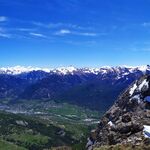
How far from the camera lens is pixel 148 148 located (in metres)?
138

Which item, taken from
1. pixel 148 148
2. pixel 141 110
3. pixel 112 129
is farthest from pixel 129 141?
pixel 141 110

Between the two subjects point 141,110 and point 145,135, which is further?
point 141,110

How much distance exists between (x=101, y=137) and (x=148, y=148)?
5466 centimetres

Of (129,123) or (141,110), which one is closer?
(129,123)

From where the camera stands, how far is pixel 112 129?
596ft

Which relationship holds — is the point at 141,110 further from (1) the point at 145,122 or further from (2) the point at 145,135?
(2) the point at 145,135

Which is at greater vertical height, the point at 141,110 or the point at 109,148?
the point at 141,110

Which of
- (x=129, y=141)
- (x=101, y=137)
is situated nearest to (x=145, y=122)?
(x=129, y=141)

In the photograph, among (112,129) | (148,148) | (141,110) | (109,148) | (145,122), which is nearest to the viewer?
(148,148)

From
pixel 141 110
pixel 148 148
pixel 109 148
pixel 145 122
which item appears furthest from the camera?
pixel 141 110

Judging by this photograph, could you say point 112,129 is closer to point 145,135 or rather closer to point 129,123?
point 129,123

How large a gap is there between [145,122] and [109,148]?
26.2m

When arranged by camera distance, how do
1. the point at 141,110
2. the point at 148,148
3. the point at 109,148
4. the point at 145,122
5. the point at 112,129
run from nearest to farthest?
the point at 148,148 → the point at 109,148 → the point at 145,122 → the point at 112,129 → the point at 141,110

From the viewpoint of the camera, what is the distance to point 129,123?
17112 centimetres
